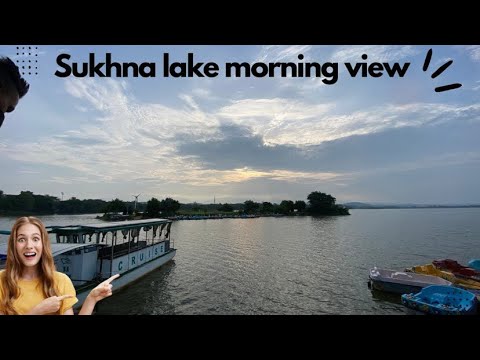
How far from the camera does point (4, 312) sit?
6.98 ft

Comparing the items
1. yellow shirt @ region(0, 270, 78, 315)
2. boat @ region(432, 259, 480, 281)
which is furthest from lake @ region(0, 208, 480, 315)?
yellow shirt @ region(0, 270, 78, 315)

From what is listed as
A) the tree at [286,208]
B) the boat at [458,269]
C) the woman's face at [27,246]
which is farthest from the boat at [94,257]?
the tree at [286,208]

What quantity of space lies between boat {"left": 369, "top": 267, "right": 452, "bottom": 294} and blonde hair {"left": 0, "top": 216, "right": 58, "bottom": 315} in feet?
62.4

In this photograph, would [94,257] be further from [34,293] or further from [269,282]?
[34,293]

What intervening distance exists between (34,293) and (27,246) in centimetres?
35

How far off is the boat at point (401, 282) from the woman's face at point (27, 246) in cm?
1915

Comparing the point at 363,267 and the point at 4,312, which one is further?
the point at 363,267

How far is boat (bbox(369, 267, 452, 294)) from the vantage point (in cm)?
1734

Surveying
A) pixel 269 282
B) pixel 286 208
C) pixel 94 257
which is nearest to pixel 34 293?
pixel 94 257

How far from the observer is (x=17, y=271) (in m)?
2.17

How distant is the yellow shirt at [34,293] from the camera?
84.3 inches
